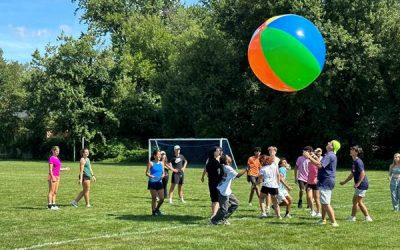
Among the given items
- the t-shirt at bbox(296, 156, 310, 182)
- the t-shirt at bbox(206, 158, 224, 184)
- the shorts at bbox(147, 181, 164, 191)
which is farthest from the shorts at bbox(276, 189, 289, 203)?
the shorts at bbox(147, 181, 164, 191)

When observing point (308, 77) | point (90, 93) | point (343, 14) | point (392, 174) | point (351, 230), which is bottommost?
point (351, 230)

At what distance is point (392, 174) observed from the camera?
51.6 feet

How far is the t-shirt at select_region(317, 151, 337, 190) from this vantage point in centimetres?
1222

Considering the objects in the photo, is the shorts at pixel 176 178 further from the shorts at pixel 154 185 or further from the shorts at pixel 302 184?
the shorts at pixel 302 184

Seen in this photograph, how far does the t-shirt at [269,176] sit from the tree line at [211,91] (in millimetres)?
26817

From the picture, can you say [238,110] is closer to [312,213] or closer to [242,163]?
[242,163]

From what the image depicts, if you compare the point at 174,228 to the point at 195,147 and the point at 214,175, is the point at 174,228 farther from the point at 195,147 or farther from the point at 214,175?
the point at 195,147

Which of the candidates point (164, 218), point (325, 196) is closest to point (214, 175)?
point (164, 218)

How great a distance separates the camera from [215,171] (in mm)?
12656

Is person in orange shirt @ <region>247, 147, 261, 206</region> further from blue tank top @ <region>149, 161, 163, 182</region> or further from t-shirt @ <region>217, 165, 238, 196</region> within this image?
t-shirt @ <region>217, 165, 238, 196</region>

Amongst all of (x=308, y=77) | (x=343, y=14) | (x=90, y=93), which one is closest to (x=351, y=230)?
(x=308, y=77)

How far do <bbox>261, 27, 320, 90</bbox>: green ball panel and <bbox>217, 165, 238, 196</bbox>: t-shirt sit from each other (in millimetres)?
2491

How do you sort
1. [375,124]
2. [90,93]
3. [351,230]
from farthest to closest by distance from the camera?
1. [90,93]
2. [375,124]
3. [351,230]

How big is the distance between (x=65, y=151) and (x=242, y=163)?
84.7 feet
